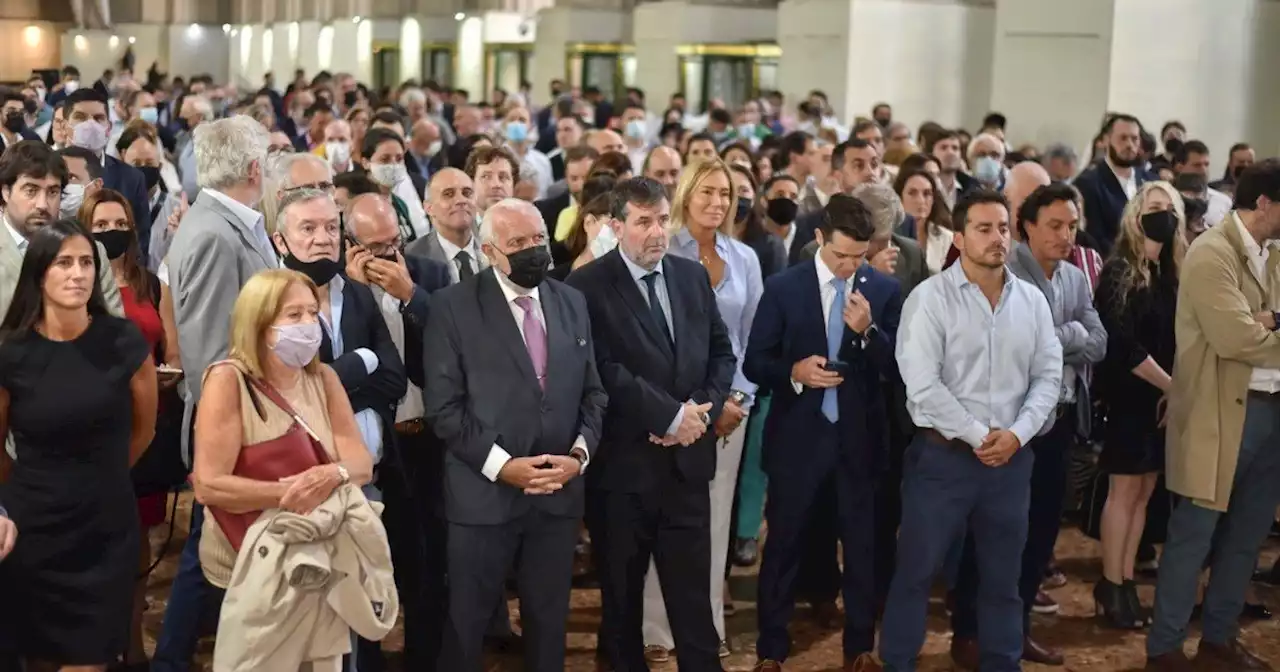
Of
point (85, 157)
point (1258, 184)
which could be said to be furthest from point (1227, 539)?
point (85, 157)

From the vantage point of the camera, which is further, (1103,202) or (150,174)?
(1103,202)

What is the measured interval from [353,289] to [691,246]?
171 cm

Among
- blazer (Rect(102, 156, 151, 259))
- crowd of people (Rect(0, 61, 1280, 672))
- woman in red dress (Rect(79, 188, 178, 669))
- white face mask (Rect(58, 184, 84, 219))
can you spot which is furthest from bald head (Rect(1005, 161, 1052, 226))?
blazer (Rect(102, 156, 151, 259))

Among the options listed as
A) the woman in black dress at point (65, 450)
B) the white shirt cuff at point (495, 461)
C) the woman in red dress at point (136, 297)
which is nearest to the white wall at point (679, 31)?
the woman in red dress at point (136, 297)

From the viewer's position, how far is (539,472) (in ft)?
17.3

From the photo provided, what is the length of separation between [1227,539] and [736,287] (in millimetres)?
2399

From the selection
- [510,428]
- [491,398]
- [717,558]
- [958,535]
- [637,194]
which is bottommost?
[717,558]

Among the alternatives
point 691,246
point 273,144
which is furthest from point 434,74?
point 691,246

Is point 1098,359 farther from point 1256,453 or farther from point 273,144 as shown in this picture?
point 273,144

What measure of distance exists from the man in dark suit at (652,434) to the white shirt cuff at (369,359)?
89cm

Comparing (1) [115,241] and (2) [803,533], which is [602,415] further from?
(1) [115,241]

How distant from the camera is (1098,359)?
21.8 feet

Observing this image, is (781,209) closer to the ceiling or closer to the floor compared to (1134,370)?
closer to the ceiling

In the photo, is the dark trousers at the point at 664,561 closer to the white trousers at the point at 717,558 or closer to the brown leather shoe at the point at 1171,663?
the white trousers at the point at 717,558
